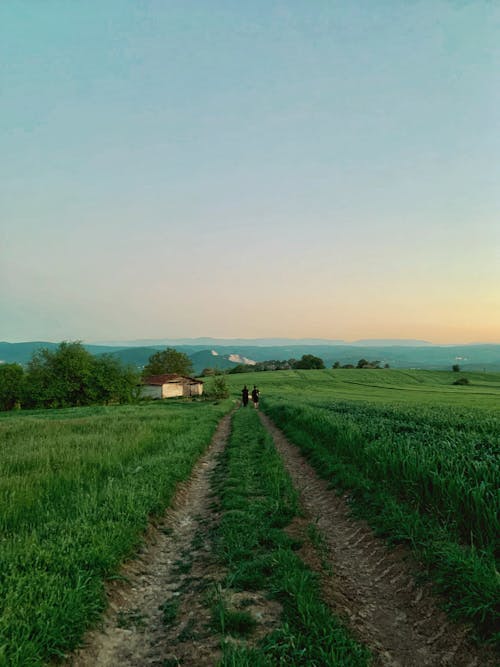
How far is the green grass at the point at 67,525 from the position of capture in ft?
13.1

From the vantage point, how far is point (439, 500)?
7082 mm

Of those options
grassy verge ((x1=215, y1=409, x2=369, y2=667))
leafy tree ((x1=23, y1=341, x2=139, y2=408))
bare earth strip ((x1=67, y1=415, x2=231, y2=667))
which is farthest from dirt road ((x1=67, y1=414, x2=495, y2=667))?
leafy tree ((x1=23, y1=341, x2=139, y2=408))

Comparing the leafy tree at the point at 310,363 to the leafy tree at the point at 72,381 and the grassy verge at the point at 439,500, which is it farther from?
the grassy verge at the point at 439,500

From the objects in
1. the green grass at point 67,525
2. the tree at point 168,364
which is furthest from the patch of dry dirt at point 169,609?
the tree at point 168,364

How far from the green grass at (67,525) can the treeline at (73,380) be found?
2029 inches

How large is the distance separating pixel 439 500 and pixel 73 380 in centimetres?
6613

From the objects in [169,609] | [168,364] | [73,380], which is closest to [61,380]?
[73,380]

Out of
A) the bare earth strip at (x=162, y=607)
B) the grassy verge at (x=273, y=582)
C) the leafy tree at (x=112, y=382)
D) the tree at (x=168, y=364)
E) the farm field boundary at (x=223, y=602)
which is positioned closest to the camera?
the grassy verge at (x=273, y=582)

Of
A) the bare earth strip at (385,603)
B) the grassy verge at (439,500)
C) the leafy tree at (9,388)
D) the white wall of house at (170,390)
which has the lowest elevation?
the white wall of house at (170,390)

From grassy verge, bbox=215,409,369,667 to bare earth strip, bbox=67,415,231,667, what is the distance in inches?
11.7

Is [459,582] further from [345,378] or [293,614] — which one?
[345,378]

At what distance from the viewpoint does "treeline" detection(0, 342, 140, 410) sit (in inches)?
2448

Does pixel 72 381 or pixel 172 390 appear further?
pixel 172 390

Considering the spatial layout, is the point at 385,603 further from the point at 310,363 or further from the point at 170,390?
the point at 310,363
